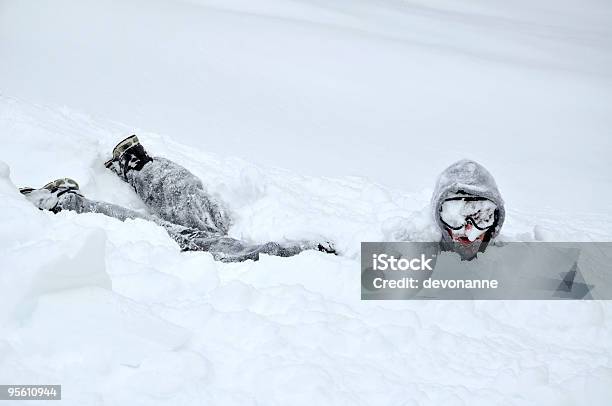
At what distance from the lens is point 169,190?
3615 mm

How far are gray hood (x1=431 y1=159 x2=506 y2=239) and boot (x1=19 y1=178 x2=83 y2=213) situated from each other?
76.8 inches

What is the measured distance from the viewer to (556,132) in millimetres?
7406

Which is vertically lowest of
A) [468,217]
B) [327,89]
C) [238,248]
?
[238,248]

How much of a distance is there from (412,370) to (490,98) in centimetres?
741

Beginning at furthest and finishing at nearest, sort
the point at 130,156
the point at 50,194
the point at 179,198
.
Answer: the point at 130,156, the point at 179,198, the point at 50,194

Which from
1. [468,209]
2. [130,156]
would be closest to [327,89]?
[130,156]

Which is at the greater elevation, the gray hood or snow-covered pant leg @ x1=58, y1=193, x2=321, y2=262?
the gray hood

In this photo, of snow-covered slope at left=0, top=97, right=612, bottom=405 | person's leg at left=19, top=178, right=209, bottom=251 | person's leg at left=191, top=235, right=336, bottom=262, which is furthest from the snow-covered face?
person's leg at left=19, top=178, right=209, bottom=251

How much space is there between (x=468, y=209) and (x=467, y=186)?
11cm

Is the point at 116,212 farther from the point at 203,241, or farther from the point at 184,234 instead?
the point at 203,241

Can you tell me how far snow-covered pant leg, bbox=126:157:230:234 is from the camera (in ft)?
11.6

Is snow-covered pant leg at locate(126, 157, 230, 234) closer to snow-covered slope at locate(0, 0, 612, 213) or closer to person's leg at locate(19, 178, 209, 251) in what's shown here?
person's leg at locate(19, 178, 209, 251)

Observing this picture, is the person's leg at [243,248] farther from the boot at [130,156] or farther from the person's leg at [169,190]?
the boot at [130,156]

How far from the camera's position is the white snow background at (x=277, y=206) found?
6.25 ft
